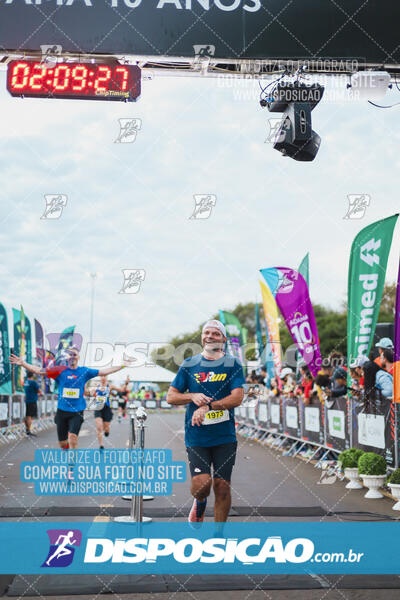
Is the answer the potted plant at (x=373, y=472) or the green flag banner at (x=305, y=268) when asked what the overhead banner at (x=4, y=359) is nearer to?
the green flag banner at (x=305, y=268)

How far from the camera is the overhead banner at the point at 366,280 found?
34.1 ft

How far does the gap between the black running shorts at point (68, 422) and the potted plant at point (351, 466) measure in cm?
414

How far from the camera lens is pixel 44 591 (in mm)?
4508

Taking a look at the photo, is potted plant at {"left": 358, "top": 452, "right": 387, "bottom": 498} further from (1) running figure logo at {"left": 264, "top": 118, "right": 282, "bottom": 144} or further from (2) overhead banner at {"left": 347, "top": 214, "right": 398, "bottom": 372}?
(1) running figure logo at {"left": 264, "top": 118, "right": 282, "bottom": 144}

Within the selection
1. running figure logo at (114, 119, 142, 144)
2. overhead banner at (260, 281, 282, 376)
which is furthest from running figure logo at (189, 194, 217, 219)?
overhead banner at (260, 281, 282, 376)

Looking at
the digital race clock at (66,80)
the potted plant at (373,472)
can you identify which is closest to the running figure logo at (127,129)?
the digital race clock at (66,80)

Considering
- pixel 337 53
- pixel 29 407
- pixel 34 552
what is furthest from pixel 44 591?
pixel 29 407

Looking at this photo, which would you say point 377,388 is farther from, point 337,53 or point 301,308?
point 337,53

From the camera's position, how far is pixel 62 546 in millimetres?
5402

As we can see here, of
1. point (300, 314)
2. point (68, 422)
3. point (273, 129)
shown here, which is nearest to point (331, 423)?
point (300, 314)

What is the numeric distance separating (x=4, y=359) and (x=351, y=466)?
10836 mm

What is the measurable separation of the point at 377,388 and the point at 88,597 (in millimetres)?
6398

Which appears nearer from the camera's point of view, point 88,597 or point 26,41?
point 88,597

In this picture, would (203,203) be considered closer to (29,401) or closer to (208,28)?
(208,28)
